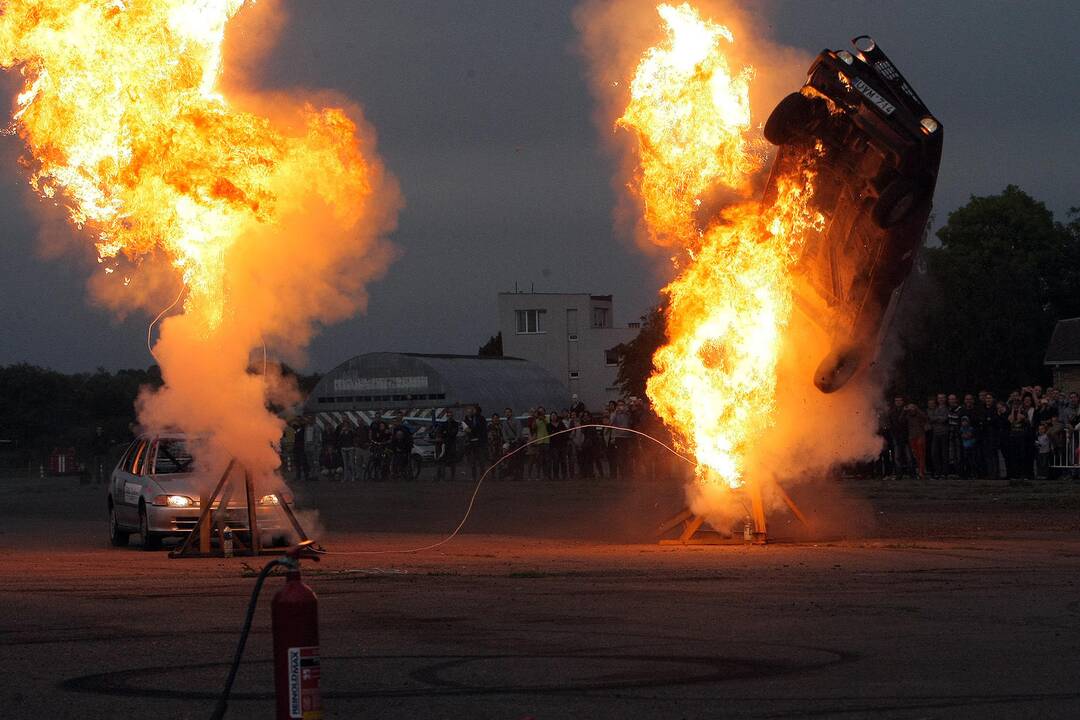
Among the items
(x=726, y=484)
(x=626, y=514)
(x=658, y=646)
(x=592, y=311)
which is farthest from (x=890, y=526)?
(x=592, y=311)

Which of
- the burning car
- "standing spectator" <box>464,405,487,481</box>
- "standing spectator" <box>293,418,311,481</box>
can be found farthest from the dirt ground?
"standing spectator" <box>293,418,311,481</box>

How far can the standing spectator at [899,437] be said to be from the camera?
29812 mm

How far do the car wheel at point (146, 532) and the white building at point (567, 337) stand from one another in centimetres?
7106

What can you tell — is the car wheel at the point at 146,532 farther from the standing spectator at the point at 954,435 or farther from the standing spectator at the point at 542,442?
the standing spectator at the point at 954,435

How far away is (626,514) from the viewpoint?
79.9 feet

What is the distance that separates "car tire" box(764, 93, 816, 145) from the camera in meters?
16.5

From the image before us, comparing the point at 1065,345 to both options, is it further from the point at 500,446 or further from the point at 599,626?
the point at 599,626

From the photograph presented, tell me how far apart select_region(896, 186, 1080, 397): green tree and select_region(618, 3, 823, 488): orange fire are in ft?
118

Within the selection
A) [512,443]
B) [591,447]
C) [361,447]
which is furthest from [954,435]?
[361,447]

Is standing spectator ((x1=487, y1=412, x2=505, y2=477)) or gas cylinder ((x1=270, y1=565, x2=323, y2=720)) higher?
standing spectator ((x1=487, y1=412, x2=505, y2=477))

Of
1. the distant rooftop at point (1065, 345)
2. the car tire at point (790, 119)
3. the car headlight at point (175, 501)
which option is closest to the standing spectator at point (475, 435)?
the car headlight at point (175, 501)

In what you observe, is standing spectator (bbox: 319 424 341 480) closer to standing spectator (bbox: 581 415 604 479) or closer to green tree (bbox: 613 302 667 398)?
standing spectator (bbox: 581 415 604 479)

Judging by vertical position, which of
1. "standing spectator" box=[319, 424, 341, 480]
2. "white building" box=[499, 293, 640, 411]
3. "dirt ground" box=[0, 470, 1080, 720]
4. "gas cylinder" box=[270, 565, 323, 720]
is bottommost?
"dirt ground" box=[0, 470, 1080, 720]

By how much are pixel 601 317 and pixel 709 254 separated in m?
75.8
